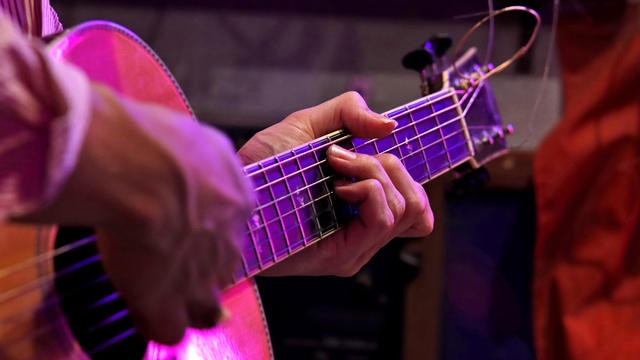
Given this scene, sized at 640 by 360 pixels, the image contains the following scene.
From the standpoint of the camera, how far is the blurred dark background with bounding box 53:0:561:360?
1.24 meters

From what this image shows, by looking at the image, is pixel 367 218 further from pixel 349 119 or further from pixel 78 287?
pixel 78 287

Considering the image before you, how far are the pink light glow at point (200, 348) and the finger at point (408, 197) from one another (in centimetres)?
28

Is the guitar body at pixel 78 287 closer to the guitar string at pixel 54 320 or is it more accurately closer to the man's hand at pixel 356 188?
the guitar string at pixel 54 320

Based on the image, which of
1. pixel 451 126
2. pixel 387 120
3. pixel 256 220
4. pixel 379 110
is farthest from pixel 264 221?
pixel 379 110

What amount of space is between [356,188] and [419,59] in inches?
11.3

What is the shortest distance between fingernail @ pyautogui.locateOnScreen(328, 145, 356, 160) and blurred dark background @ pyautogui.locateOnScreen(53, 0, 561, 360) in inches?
17.0

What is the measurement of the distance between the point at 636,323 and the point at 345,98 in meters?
0.99

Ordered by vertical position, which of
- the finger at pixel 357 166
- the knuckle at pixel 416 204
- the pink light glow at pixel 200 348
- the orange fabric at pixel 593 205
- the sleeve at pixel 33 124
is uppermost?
the sleeve at pixel 33 124

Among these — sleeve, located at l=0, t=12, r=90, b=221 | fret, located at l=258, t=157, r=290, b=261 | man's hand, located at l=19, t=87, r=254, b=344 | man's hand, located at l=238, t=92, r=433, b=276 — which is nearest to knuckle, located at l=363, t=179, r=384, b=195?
man's hand, located at l=238, t=92, r=433, b=276

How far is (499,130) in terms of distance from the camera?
0.84 meters

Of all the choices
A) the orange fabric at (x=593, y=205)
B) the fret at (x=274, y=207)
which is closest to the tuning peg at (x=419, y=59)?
the fret at (x=274, y=207)

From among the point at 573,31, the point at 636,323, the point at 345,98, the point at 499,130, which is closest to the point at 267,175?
the point at 345,98

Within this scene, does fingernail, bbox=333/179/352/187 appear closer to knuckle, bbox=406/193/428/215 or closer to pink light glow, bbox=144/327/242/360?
knuckle, bbox=406/193/428/215

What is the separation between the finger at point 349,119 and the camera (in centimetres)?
68
